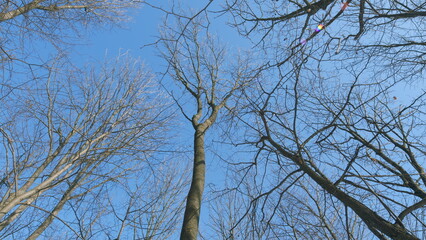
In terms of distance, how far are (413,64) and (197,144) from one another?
2.51m

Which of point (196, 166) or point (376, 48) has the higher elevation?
point (376, 48)

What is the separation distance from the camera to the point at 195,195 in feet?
8.36

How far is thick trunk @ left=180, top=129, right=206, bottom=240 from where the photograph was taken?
7.11ft

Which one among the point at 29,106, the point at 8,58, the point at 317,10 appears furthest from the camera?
the point at 29,106

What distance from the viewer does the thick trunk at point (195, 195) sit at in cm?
217

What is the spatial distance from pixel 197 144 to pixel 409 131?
2.53 metres

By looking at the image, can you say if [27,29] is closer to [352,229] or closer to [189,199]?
[189,199]

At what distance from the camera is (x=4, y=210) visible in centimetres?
305

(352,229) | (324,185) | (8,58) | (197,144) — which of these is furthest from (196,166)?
(352,229)

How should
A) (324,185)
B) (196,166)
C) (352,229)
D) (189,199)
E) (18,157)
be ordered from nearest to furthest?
(324,185)
(189,199)
(196,166)
(18,157)
(352,229)

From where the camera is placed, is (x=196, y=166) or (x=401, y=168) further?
(x=401, y=168)

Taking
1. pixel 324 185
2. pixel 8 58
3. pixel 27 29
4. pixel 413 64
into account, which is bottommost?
pixel 324 185

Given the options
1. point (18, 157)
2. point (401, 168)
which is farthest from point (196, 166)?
point (18, 157)

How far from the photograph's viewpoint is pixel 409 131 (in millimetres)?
3205
